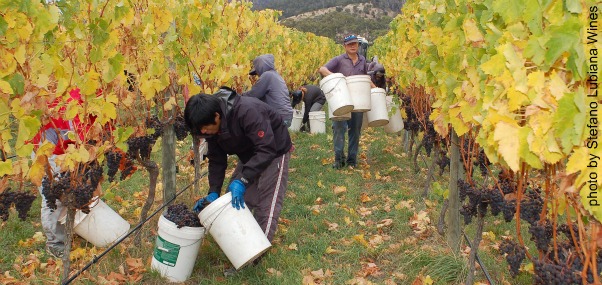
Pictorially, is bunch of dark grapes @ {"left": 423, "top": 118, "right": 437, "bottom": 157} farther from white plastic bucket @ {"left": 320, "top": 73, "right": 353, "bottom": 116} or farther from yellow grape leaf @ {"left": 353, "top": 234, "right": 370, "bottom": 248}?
yellow grape leaf @ {"left": 353, "top": 234, "right": 370, "bottom": 248}

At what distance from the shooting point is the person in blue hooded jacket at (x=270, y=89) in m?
5.58

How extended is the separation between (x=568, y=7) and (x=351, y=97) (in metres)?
3.83

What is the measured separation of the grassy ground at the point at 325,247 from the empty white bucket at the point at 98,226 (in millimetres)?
92

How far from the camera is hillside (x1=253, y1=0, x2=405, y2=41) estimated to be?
55906 mm

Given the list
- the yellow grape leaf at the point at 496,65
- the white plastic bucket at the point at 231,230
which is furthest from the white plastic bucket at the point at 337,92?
the yellow grape leaf at the point at 496,65

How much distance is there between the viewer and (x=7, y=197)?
8.27ft

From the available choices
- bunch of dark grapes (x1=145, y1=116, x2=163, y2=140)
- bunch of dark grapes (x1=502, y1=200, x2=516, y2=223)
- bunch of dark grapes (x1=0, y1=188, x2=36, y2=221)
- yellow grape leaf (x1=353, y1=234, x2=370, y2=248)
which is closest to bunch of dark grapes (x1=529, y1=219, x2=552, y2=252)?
bunch of dark grapes (x1=502, y1=200, x2=516, y2=223)

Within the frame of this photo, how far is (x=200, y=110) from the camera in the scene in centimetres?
295

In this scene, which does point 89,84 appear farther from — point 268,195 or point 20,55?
point 268,195

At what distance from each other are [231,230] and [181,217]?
34 centimetres

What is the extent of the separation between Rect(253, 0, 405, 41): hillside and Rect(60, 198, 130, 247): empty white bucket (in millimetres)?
48781

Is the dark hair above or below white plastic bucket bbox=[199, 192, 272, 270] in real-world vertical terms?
above

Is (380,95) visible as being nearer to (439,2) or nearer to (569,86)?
(439,2)

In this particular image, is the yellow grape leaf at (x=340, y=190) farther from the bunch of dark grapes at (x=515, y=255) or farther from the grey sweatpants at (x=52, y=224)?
the bunch of dark grapes at (x=515, y=255)
